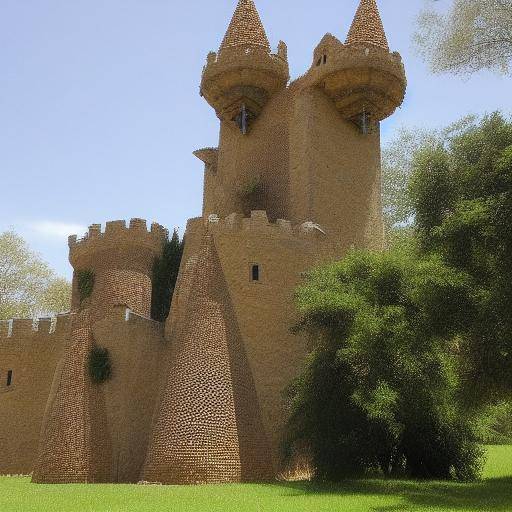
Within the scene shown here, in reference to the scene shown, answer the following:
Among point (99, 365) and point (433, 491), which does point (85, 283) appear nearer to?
point (99, 365)

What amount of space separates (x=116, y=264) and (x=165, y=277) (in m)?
2.00

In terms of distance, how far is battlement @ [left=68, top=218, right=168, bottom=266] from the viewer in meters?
26.1

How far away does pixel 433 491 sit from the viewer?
14.2 meters

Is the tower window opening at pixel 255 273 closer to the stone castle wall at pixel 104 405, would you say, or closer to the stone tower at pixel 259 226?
the stone tower at pixel 259 226

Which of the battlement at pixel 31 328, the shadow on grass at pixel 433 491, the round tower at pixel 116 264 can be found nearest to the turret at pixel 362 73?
the round tower at pixel 116 264

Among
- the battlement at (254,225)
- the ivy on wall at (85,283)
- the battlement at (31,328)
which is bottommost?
the battlement at (31,328)

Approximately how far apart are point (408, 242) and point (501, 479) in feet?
21.8

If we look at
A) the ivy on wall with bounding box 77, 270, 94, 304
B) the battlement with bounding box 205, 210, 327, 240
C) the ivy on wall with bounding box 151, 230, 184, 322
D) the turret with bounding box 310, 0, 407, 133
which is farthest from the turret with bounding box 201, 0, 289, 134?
the ivy on wall with bounding box 77, 270, 94, 304

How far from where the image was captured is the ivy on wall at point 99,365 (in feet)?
67.9

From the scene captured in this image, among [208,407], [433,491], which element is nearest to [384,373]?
[433,491]

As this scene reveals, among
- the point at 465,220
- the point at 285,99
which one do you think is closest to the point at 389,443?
the point at 465,220

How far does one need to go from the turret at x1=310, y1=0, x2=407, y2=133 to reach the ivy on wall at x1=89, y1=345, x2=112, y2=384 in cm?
1243

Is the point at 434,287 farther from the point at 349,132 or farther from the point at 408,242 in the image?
the point at 349,132

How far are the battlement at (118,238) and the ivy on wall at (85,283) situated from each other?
797mm
